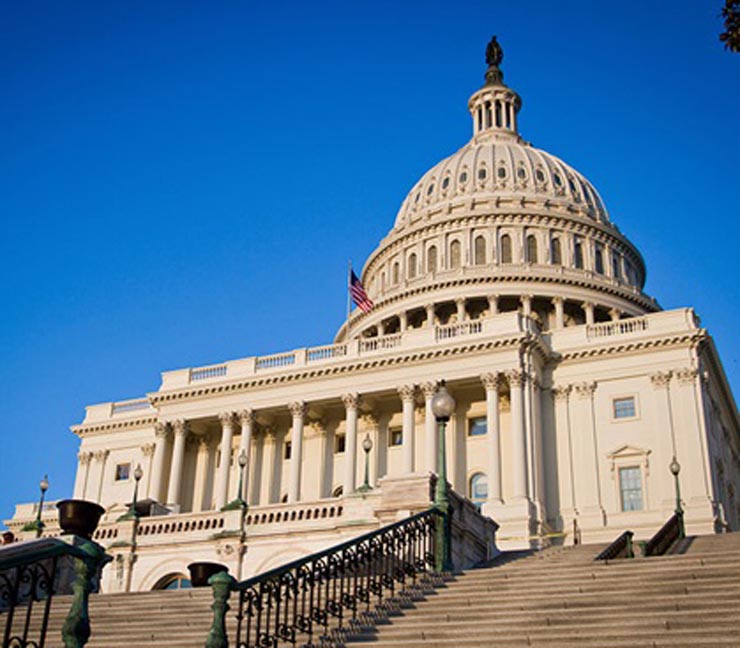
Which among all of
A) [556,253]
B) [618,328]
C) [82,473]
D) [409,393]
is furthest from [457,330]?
[82,473]

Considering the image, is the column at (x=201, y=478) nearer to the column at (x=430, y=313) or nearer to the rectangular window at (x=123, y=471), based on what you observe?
the rectangular window at (x=123, y=471)

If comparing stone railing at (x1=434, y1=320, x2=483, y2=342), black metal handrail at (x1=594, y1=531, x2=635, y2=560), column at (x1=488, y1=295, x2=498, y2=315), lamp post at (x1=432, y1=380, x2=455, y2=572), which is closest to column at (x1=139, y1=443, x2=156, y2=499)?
stone railing at (x1=434, y1=320, x2=483, y2=342)

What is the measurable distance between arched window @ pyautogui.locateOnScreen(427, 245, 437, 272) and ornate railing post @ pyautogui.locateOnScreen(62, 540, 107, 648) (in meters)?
73.9

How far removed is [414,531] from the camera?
65.9 ft

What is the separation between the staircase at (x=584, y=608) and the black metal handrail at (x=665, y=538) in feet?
22.2

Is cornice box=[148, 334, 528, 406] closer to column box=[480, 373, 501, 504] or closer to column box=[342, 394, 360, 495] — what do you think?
column box=[342, 394, 360, 495]

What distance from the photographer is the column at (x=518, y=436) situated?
171ft

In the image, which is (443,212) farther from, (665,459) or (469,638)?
(469,638)

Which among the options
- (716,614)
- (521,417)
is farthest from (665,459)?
(716,614)

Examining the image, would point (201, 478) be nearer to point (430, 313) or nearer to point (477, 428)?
point (477, 428)

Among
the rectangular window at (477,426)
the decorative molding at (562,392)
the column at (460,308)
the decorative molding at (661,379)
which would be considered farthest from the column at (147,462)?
the decorative molding at (661,379)

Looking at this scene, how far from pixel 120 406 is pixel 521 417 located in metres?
31.5

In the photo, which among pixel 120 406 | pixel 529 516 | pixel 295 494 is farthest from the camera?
pixel 120 406

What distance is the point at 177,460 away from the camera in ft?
205
